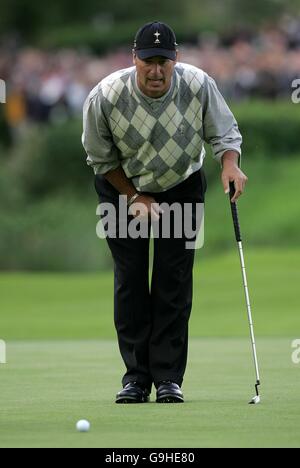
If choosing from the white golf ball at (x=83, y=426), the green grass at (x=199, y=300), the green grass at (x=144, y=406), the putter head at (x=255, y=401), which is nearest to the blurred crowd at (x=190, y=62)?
the green grass at (x=199, y=300)

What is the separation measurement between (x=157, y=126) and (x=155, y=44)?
46cm

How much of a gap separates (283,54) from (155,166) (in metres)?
21.7

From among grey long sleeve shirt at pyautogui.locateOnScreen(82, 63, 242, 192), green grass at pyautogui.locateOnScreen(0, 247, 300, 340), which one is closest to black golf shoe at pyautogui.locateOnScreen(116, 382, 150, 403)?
grey long sleeve shirt at pyautogui.locateOnScreen(82, 63, 242, 192)

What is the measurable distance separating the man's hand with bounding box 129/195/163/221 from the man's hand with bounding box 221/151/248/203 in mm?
369

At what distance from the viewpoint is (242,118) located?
94.3 feet

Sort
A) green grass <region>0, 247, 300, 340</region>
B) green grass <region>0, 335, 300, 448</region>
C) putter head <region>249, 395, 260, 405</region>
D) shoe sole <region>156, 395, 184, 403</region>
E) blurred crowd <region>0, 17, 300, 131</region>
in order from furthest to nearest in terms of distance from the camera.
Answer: blurred crowd <region>0, 17, 300, 131</region> < green grass <region>0, 247, 300, 340</region> < shoe sole <region>156, 395, 184, 403</region> < putter head <region>249, 395, 260, 405</region> < green grass <region>0, 335, 300, 448</region>

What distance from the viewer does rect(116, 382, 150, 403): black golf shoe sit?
7105 millimetres

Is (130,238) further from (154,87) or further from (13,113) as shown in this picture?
(13,113)

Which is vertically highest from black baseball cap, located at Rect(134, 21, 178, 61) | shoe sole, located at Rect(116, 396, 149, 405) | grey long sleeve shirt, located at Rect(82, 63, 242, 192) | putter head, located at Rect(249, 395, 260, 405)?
black baseball cap, located at Rect(134, 21, 178, 61)

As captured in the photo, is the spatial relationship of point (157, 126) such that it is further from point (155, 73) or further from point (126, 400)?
point (126, 400)

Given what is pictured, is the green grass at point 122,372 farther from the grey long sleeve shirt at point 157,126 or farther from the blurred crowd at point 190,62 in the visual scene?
the blurred crowd at point 190,62

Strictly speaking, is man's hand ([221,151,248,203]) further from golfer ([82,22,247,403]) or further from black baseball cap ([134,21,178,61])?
black baseball cap ([134,21,178,61])

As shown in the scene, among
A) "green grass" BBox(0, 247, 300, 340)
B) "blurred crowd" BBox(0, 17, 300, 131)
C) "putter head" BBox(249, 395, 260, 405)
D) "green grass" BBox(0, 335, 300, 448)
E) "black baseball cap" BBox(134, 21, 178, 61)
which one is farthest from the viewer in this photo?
"blurred crowd" BBox(0, 17, 300, 131)

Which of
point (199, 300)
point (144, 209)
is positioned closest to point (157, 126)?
point (144, 209)
